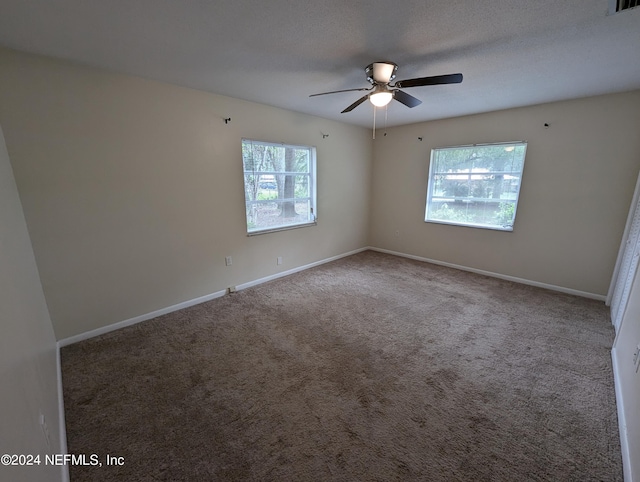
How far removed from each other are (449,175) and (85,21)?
453 centimetres

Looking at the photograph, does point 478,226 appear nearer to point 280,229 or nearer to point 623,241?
point 623,241

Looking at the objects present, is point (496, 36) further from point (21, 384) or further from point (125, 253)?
point (125, 253)

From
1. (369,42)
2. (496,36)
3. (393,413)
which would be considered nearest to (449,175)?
(496,36)

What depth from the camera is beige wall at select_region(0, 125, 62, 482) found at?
812 mm

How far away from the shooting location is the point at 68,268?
2354 mm

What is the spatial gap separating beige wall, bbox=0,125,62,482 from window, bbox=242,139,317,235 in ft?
7.28

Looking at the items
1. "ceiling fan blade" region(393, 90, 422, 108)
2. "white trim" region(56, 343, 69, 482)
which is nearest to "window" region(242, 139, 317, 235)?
"ceiling fan blade" region(393, 90, 422, 108)

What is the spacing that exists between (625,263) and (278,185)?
165 inches

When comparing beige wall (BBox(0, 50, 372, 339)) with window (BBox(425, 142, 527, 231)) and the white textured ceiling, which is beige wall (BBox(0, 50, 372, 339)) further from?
window (BBox(425, 142, 527, 231))

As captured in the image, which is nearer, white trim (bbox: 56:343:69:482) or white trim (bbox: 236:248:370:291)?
white trim (bbox: 56:343:69:482)

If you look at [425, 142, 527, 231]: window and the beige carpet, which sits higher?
[425, 142, 527, 231]: window

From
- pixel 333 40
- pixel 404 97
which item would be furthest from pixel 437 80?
pixel 333 40

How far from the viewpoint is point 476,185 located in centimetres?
414

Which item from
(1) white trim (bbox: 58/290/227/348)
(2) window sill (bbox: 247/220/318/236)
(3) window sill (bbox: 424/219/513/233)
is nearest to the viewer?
(1) white trim (bbox: 58/290/227/348)
